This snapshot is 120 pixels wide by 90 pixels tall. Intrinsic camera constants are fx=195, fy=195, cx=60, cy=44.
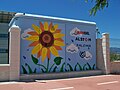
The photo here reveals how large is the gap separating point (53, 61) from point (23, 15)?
155 inches

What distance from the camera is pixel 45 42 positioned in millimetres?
14039

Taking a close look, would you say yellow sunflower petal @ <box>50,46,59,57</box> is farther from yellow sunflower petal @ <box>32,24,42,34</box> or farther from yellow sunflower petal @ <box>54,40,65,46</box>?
yellow sunflower petal @ <box>32,24,42,34</box>

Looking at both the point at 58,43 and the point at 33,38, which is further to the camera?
the point at 58,43

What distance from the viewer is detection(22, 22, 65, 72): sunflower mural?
13602mm

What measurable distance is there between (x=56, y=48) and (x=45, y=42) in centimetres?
97

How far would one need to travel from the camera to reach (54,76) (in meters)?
13.3

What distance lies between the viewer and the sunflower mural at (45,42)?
1360 cm

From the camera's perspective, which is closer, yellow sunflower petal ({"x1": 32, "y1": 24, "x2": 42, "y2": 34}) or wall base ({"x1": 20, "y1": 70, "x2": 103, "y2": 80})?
wall base ({"x1": 20, "y1": 70, "x2": 103, "y2": 80})

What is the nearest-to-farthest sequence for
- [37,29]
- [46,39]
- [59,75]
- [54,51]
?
1. [59,75]
2. [37,29]
3. [46,39]
4. [54,51]

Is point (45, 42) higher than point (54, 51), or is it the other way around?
point (45, 42)

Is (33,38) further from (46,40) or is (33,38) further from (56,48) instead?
(56,48)

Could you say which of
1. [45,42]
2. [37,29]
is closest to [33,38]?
[37,29]

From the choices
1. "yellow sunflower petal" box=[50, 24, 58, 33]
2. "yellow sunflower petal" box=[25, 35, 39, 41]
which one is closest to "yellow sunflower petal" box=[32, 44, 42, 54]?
"yellow sunflower petal" box=[25, 35, 39, 41]

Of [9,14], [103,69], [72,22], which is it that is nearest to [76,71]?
[103,69]
